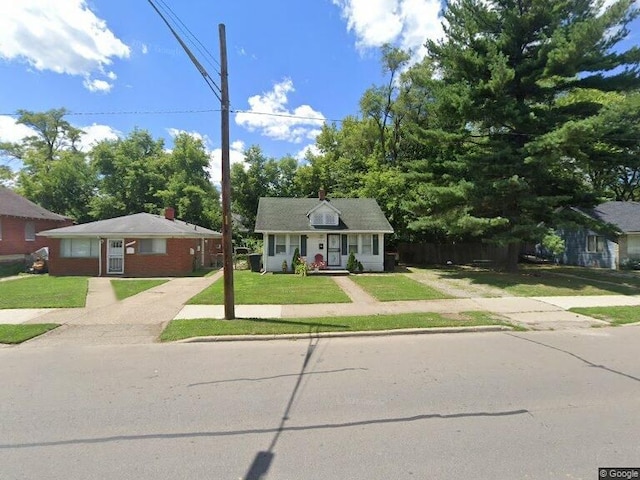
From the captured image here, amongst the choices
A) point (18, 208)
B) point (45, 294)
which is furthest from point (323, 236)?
point (18, 208)

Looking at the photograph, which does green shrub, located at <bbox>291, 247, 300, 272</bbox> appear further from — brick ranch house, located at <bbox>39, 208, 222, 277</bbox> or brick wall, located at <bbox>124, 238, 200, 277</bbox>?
brick wall, located at <bbox>124, 238, 200, 277</bbox>

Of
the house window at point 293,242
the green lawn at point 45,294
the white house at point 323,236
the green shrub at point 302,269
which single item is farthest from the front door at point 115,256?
the green shrub at point 302,269

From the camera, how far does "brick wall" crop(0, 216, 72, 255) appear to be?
24641mm

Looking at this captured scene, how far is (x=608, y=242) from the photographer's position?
85.0 ft

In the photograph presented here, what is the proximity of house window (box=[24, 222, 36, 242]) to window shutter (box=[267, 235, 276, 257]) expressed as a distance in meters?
17.8

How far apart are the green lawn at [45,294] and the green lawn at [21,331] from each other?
2667 millimetres

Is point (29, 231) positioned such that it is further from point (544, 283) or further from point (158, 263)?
point (544, 283)

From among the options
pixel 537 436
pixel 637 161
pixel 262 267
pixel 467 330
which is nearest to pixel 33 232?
pixel 262 267

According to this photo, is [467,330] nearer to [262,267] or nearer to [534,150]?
[534,150]

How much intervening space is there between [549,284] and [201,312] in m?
14.2

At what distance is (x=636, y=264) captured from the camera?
79.7 feet

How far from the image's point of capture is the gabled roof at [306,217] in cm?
2352

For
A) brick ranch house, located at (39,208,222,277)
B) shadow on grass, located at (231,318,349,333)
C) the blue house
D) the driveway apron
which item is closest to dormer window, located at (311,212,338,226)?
brick ranch house, located at (39,208,222,277)

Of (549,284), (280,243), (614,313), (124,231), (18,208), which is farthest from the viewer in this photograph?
(18,208)
